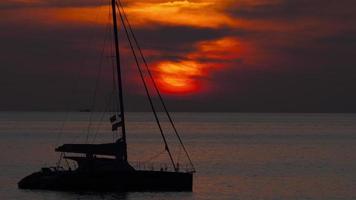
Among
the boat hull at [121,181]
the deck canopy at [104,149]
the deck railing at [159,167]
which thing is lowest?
the deck railing at [159,167]

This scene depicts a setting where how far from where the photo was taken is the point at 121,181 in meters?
61.0

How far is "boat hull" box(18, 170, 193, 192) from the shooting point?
6091cm

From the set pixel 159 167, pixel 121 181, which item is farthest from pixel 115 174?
pixel 159 167

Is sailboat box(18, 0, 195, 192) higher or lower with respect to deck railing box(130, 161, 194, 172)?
higher

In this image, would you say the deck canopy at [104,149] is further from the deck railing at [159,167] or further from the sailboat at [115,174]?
the deck railing at [159,167]

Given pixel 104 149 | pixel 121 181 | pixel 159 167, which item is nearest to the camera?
pixel 121 181

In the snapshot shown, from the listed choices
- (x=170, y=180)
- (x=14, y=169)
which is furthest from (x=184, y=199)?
(x=14, y=169)

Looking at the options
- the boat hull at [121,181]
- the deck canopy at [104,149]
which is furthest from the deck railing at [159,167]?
the deck canopy at [104,149]

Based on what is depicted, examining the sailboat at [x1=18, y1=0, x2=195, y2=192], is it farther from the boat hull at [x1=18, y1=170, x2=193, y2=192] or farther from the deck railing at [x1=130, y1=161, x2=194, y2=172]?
the deck railing at [x1=130, y1=161, x2=194, y2=172]

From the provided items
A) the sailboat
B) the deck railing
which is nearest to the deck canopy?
the sailboat

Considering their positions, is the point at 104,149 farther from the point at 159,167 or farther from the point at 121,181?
the point at 159,167

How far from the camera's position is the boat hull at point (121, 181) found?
6091 centimetres

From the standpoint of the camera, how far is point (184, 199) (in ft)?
198

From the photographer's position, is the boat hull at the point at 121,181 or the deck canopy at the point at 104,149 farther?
the deck canopy at the point at 104,149
